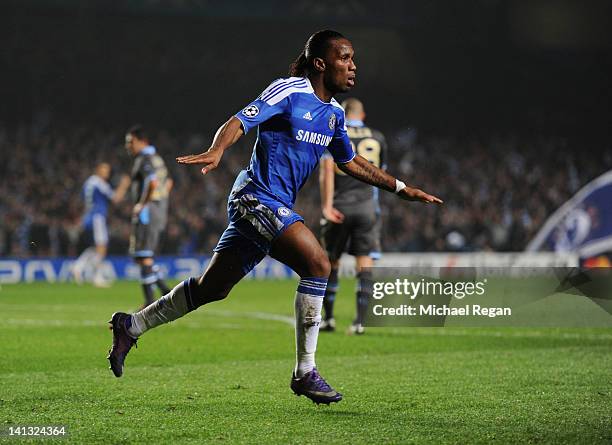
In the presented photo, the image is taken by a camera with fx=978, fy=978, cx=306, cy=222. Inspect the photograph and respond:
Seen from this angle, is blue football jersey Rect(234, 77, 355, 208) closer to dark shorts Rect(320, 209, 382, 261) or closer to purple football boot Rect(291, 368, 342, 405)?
purple football boot Rect(291, 368, 342, 405)

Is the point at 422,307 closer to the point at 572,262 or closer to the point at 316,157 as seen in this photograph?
the point at 316,157

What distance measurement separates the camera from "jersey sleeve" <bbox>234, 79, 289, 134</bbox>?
17.3ft

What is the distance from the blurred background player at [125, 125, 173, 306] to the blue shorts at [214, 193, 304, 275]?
6.72 metres

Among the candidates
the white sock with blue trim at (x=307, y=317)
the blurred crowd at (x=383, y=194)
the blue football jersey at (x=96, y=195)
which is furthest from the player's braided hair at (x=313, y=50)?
the blurred crowd at (x=383, y=194)

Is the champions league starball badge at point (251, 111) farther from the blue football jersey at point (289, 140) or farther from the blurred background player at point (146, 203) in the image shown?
the blurred background player at point (146, 203)

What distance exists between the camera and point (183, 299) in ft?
19.6

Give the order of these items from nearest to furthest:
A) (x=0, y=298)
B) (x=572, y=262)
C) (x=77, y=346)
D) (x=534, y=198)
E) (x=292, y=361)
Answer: (x=292, y=361)
(x=77, y=346)
(x=0, y=298)
(x=572, y=262)
(x=534, y=198)

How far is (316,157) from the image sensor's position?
5848mm

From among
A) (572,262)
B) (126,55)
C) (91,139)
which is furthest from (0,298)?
(126,55)

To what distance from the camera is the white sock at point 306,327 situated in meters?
5.75

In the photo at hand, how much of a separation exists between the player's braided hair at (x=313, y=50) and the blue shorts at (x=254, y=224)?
33.3 inches

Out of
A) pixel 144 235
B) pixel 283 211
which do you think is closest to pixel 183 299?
pixel 283 211

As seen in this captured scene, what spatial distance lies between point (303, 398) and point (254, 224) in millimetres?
1215

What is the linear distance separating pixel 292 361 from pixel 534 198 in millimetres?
24459
